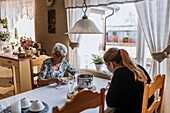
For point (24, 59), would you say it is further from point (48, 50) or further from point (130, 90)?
point (130, 90)

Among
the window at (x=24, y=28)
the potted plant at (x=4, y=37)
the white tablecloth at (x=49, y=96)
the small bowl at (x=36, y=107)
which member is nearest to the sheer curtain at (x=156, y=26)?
the white tablecloth at (x=49, y=96)

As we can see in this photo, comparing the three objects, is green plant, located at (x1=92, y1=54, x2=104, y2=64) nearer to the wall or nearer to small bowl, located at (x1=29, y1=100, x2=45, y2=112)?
the wall

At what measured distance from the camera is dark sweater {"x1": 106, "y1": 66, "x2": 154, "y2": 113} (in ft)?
4.05

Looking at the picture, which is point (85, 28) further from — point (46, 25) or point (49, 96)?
point (46, 25)

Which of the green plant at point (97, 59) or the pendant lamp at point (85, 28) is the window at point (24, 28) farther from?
the pendant lamp at point (85, 28)

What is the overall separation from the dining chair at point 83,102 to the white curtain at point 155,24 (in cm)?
103

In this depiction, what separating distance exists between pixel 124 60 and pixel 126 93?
0.28m

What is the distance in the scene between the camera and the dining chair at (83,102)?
33.7 inches

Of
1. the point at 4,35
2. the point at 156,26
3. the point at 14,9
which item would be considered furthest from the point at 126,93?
the point at 4,35

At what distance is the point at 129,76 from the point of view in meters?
1.25

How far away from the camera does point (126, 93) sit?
123cm

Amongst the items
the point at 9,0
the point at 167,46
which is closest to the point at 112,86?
the point at 167,46

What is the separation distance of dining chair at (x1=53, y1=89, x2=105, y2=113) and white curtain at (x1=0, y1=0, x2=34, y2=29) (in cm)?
282

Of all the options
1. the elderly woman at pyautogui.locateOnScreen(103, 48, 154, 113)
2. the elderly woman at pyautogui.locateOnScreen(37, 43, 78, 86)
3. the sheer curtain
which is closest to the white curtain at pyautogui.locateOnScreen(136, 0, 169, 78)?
the sheer curtain
